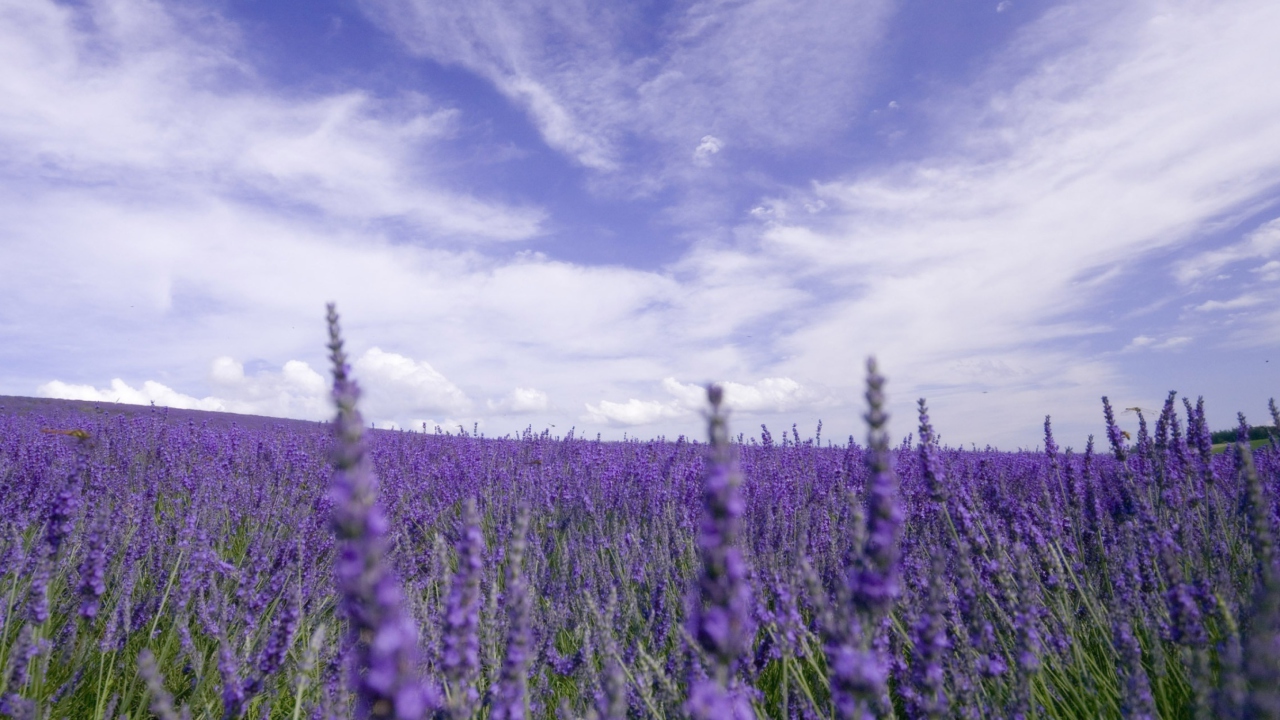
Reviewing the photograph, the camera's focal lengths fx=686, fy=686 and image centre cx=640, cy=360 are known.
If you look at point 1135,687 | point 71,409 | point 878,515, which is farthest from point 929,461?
point 71,409

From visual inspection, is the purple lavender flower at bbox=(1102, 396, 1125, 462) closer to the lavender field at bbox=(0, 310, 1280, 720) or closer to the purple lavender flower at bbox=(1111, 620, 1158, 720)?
the lavender field at bbox=(0, 310, 1280, 720)

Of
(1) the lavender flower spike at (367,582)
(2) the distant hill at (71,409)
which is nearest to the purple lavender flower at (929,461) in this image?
(1) the lavender flower spike at (367,582)

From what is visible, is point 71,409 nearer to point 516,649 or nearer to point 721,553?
point 516,649

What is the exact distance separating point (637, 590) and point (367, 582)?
3.56 metres

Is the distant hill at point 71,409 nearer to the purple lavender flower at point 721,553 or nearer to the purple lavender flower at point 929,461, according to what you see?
the purple lavender flower at point 929,461

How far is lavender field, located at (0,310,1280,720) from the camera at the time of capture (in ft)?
3.23

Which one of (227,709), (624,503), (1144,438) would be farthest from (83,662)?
(1144,438)

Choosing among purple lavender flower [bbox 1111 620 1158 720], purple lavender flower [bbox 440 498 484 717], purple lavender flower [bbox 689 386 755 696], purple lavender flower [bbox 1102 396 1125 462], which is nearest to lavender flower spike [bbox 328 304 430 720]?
purple lavender flower [bbox 689 386 755 696]

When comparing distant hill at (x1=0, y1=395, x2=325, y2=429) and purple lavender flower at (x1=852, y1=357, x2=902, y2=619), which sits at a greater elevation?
distant hill at (x1=0, y1=395, x2=325, y2=429)

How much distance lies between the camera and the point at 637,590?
156 inches

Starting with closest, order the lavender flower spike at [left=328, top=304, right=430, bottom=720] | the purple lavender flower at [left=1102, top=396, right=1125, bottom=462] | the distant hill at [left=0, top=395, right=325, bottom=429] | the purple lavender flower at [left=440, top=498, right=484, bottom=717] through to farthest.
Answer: the lavender flower spike at [left=328, top=304, right=430, bottom=720], the purple lavender flower at [left=440, top=498, right=484, bottom=717], the purple lavender flower at [left=1102, top=396, right=1125, bottom=462], the distant hill at [left=0, top=395, right=325, bottom=429]

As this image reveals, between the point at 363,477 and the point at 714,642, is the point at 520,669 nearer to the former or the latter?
the point at 714,642

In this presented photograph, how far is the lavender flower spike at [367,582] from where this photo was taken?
60 centimetres

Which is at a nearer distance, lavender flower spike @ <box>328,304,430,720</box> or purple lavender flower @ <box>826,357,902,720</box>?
lavender flower spike @ <box>328,304,430,720</box>
